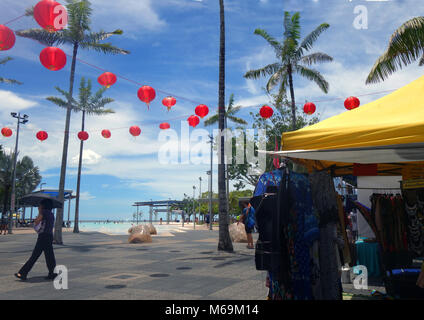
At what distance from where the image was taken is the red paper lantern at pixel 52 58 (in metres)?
10.1

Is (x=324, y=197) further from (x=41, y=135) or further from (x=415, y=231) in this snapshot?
(x=41, y=135)

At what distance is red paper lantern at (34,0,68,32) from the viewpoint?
8570 mm

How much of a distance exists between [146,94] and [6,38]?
4674mm

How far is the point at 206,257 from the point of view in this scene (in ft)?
42.1

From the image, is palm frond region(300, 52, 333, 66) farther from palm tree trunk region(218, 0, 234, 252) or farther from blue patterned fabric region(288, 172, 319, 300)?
blue patterned fabric region(288, 172, 319, 300)

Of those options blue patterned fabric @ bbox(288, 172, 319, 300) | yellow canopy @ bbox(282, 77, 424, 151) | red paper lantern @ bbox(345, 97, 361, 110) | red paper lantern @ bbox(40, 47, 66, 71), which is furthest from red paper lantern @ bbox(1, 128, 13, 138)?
blue patterned fabric @ bbox(288, 172, 319, 300)

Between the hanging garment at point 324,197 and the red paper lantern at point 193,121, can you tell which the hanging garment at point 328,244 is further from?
the red paper lantern at point 193,121

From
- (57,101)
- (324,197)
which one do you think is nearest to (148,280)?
(324,197)

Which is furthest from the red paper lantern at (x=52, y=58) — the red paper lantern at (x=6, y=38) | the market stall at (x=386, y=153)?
the market stall at (x=386, y=153)

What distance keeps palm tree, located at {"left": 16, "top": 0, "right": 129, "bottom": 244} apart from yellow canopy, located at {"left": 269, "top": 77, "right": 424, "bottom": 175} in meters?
17.3

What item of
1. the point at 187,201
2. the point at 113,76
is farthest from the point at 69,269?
the point at 187,201

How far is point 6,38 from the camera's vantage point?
9242mm

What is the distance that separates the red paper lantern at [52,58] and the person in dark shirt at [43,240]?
176 inches
